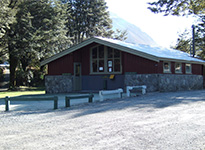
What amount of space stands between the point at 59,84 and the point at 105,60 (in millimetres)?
4696

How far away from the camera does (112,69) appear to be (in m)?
21.4

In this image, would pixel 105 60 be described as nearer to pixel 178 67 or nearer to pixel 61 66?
pixel 61 66

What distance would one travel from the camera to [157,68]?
61.4ft

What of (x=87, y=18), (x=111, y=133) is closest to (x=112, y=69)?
(x=111, y=133)

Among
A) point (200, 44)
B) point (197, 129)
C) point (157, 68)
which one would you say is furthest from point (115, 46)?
point (200, 44)

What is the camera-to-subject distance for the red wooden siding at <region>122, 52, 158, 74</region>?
18817 millimetres

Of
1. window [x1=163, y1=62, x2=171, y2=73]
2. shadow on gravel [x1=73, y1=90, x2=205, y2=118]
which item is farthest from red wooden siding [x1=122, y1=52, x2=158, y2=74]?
shadow on gravel [x1=73, y1=90, x2=205, y2=118]

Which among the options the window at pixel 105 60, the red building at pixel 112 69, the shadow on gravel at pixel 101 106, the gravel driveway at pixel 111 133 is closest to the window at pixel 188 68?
the red building at pixel 112 69

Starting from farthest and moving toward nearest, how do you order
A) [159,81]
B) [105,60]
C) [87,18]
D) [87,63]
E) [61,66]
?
[87,18], [87,63], [61,66], [105,60], [159,81]

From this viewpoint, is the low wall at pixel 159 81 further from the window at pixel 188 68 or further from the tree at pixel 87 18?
the tree at pixel 87 18

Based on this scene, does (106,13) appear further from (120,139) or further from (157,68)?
(120,139)

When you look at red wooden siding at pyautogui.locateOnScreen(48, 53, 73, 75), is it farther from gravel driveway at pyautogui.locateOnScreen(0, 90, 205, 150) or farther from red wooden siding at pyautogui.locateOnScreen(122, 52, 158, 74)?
gravel driveway at pyautogui.locateOnScreen(0, 90, 205, 150)

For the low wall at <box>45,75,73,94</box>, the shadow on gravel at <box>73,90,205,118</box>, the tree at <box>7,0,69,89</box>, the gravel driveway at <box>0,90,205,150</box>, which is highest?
the tree at <box>7,0,69,89</box>

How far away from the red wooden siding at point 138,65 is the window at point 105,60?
1.14 metres
